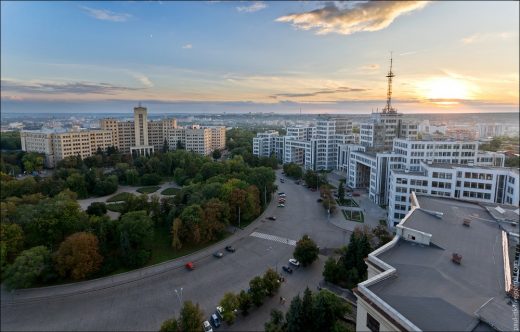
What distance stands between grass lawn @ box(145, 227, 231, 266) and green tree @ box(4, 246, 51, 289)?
3922mm

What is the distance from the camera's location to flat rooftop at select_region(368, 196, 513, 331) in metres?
5.49

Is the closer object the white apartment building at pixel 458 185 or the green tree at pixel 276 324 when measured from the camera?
the green tree at pixel 276 324

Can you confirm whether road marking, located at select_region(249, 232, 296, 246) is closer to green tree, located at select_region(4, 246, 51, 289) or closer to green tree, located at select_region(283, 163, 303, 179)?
green tree, located at select_region(4, 246, 51, 289)

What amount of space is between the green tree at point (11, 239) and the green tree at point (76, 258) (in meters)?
2.08

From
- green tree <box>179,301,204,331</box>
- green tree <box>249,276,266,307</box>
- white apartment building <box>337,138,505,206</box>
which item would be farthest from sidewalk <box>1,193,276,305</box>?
white apartment building <box>337,138,505,206</box>

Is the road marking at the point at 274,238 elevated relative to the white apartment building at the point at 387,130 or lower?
lower

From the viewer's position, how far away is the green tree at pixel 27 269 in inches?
414

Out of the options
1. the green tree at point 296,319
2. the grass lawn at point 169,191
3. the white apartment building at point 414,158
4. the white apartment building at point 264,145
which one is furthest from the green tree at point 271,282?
the white apartment building at point 264,145

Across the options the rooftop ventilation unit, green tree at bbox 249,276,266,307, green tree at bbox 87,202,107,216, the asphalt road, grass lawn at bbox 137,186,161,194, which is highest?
the rooftop ventilation unit

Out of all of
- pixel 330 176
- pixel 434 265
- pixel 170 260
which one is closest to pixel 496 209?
pixel 434 265

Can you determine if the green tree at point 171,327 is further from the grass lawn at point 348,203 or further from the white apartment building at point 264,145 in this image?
the white apartment building at point 264,145

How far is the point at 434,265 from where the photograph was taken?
7.50 meters

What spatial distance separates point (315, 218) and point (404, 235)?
34.2 feet

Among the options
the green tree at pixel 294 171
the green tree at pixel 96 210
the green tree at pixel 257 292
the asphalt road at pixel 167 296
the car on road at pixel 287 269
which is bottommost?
the asphalt road at pixel 167 296
